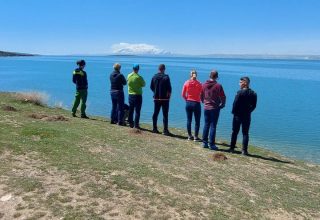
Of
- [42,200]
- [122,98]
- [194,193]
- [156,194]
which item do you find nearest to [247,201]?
[194,193]

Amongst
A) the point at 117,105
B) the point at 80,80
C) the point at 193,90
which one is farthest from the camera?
the point at 80,80

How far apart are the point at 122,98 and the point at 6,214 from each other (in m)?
9.11

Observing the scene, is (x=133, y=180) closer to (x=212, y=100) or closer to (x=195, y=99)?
(x=212, y=100)

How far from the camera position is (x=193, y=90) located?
46.4 ft

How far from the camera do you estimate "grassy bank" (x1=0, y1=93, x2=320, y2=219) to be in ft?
25.1

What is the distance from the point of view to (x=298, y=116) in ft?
105

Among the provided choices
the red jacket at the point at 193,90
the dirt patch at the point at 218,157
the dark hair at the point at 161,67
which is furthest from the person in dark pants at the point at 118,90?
the dirt patch at the point at 218,157

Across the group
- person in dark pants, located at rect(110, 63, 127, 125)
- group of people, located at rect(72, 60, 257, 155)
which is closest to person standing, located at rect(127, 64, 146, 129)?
group of people, located at rect(72, 60, 257, 155)

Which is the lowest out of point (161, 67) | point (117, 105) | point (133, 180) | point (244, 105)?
point (133, 180)

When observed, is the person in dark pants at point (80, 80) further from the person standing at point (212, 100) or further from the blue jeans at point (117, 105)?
the person standing at point (212, 100)

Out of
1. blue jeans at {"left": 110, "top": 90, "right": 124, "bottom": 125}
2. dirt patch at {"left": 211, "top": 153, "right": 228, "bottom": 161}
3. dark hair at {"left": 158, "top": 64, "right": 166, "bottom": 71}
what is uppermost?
dark hair at {"left": 158, "top": 64, "right": 166, "bottom": 71}

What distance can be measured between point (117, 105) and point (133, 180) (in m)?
7.64

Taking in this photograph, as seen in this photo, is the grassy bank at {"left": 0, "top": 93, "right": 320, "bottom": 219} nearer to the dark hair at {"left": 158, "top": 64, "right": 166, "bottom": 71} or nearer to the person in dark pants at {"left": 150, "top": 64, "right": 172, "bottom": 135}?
the person in dark pants at {"left": 150, "top": 64, "right": 172, "bottom": 135}

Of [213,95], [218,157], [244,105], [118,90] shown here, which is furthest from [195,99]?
[118,90]
